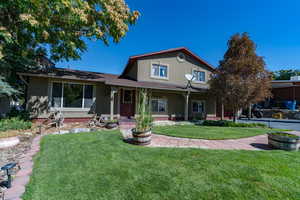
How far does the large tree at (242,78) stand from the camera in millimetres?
10125

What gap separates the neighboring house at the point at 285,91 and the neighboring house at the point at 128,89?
13.6 m

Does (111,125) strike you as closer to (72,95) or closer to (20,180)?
(72,95)

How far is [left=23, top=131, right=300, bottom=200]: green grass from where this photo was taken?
2.35m

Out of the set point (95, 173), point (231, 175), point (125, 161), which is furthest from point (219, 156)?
point (95, 173)

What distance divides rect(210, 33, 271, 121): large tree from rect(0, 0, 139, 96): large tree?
7559 mm

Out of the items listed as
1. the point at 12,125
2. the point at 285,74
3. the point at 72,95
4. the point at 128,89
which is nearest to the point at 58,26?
the point at 72,95

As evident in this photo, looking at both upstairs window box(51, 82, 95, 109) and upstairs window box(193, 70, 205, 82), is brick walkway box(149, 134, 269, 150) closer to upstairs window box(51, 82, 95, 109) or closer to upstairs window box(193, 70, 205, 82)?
upstairs window box(51, 82, 95, 109)

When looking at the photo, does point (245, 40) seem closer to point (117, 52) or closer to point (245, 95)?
point (245, 95)

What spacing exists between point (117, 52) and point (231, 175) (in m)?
16.8

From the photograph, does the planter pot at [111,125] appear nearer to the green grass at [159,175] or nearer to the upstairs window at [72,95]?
the upstairs window at [72,95]

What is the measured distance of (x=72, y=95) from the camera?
998 centimetres

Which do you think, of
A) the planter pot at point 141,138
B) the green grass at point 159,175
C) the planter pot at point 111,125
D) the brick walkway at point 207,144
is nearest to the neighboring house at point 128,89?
the planter pot at point 111,125

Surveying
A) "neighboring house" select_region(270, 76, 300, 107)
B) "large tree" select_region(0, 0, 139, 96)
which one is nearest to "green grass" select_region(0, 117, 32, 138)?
"large tree" select_region(0, 0, 139, 96)

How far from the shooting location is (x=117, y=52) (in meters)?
17.2
